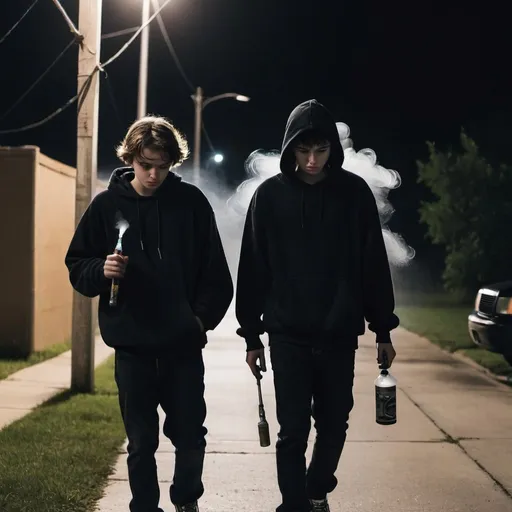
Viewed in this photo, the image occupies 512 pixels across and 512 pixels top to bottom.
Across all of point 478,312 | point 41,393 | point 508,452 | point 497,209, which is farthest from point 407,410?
point 497,209

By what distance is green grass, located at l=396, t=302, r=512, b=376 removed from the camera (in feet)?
39.2

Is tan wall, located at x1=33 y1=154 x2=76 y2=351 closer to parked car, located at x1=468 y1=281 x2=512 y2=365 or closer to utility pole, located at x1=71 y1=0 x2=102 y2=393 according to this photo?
utility pole, located at x1=71 y1=0 x2=102 y2=393

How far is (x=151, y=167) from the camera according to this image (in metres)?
3.80

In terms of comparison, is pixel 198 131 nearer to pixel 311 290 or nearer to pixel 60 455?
pixel 60 455

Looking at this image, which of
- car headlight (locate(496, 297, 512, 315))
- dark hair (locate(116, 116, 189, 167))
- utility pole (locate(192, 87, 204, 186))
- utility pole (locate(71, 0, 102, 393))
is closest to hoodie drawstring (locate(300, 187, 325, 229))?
dark hair (locate(116, 116, 189, 167))

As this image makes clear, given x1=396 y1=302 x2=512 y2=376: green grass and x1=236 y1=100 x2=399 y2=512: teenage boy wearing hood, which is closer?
x1=236 y1=100 x2=399 y2=512: teenage boy wearing hood

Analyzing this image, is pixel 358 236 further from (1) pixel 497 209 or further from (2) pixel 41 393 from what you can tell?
(1) pixel 497 209

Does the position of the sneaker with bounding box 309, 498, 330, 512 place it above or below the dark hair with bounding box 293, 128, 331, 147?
below

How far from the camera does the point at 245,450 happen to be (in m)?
6.34

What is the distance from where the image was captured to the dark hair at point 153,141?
376cm

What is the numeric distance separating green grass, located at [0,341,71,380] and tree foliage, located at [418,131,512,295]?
18116 mm

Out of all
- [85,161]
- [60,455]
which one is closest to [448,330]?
[85,161]

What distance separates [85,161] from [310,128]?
203 inches

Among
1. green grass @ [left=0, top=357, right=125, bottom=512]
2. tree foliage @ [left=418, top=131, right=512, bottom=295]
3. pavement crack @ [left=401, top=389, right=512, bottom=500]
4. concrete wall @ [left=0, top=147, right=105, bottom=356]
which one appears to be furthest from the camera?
tree foliage @ [left=418, top=131, right=512, bottom=295]
